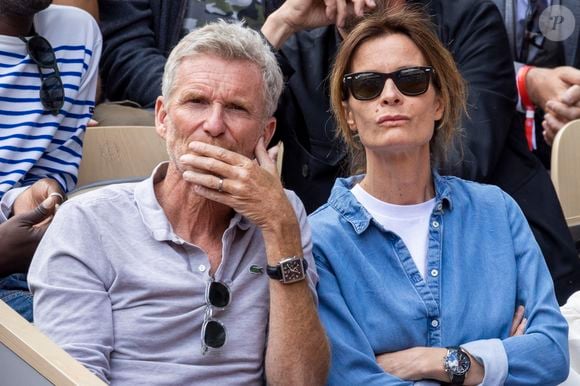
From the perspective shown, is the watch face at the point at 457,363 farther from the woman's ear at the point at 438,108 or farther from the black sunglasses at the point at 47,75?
the black sunglasses at the point at 47,75

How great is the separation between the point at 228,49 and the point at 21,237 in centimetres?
76

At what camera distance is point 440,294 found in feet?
8.16

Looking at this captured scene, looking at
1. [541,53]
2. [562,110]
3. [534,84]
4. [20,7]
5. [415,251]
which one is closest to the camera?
[415,251]

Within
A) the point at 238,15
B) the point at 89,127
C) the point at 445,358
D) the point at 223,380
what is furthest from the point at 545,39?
the point at 223,380

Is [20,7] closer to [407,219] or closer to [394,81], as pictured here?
[394,81]

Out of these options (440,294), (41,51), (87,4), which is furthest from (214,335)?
(87,4)

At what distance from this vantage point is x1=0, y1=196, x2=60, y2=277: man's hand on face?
2643 mm

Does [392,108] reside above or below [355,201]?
above

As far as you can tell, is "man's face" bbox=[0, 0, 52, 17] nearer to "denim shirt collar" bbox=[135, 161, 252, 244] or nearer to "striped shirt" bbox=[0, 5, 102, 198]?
"striped shirt" bbox=[0, 5, 102, 198]

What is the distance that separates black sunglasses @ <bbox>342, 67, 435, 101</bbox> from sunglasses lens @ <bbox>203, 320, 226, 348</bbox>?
0.72 m

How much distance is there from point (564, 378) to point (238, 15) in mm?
1979

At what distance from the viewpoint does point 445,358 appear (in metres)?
2.39

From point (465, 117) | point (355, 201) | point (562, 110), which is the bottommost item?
point (562, 110)

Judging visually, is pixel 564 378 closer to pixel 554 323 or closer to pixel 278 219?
pixel 554 323
